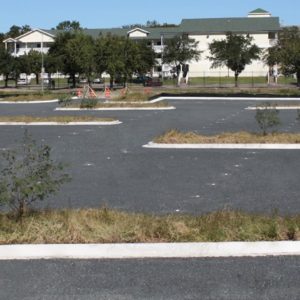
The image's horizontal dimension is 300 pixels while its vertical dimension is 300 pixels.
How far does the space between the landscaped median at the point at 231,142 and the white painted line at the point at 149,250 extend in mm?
8530

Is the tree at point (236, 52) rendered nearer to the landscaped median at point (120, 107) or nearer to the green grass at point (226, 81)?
the green grass at point (226, 81)

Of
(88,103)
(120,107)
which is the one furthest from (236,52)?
(88,103)

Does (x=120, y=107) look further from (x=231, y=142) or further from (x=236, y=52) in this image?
(x=236, y=52)

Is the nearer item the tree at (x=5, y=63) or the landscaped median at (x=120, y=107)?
the landscaped median at (x=120, y=107)

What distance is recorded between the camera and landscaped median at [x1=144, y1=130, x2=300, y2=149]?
14.2 metres

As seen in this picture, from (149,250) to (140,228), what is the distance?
0.55 metres

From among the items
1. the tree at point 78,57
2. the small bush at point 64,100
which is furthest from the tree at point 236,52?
the small bush at point 64,100

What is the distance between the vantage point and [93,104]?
2995cm

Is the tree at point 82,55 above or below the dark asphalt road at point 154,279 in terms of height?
above

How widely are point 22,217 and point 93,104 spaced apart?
23551 millimetres

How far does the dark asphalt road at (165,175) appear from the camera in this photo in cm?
827

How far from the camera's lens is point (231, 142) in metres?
14.6

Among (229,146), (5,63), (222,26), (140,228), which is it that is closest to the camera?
(140,228)

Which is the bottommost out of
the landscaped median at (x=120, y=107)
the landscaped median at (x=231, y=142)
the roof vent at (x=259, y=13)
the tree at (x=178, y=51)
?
the landscaped median at (x=231, y=142)
